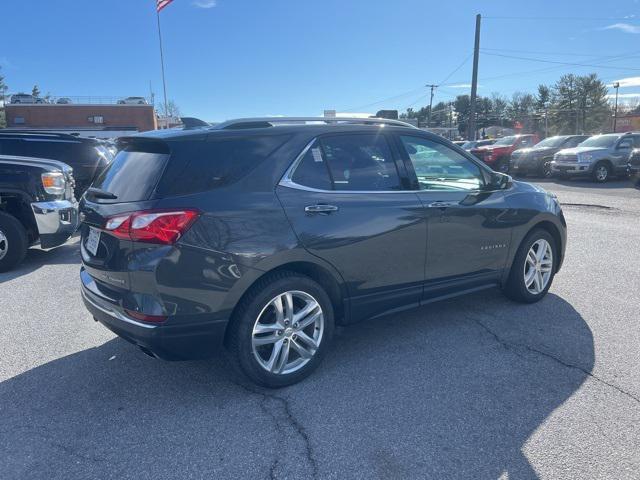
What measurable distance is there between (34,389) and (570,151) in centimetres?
1874

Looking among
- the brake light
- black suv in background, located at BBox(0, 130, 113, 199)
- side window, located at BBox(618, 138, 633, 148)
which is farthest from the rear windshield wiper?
side window, located at BBox(618, 138, 633, 148)

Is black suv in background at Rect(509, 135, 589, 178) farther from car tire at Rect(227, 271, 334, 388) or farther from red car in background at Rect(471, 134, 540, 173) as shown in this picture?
car tire at Rect(227, 271, 334, 388)

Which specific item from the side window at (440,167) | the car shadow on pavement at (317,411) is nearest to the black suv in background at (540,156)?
the side window at (440,167)

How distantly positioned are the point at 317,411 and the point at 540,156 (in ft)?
65.1

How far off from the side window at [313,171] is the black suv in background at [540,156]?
18.6m

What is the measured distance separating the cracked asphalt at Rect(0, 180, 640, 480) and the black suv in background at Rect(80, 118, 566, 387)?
372mm

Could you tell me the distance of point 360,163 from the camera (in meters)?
3.78

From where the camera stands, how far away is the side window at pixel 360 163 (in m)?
3.62

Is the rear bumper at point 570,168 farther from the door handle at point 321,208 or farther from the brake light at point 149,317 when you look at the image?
the brake light at point 149,317

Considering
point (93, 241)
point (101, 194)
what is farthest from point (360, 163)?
→ point (93, 241)

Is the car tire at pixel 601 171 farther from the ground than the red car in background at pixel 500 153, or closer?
closer

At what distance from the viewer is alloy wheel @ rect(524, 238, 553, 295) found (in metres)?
4.89

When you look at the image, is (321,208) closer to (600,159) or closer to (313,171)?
(313,171)

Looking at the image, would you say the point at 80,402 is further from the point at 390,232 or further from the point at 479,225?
the point at 479,225
